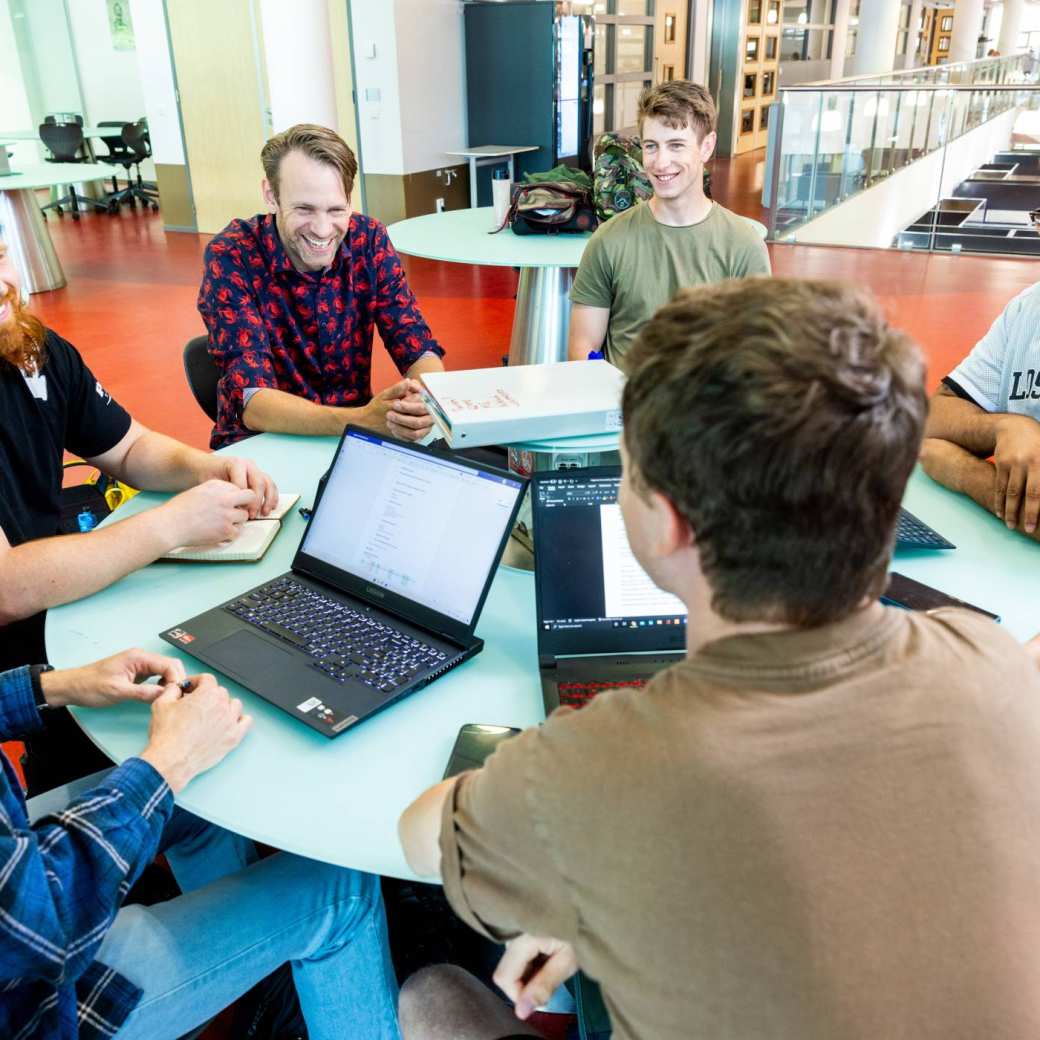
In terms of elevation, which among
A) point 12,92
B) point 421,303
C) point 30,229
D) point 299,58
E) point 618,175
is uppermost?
point 299,58

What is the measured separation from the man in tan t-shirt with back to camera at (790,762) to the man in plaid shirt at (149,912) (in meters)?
0.49

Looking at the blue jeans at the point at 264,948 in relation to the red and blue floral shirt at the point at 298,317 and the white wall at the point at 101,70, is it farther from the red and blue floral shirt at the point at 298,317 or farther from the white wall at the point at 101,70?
the white wall at the point at 101,70

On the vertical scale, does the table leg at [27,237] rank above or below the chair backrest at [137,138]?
below

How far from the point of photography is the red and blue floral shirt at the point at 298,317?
6.85ft

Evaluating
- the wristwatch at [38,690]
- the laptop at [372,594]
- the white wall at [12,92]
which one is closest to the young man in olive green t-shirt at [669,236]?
the laptop at [372,594]

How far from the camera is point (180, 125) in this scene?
8125 millimetres

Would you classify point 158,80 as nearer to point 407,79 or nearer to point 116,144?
point 116,144

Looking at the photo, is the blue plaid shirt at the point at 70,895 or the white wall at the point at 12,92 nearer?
the blue plaid shirt at the point at 70,895

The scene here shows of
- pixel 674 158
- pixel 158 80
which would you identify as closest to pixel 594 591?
pixel 674 158

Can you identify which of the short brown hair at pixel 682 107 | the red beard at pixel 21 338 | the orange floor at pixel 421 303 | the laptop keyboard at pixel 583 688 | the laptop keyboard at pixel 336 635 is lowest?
the orange floor at pixel 421 303

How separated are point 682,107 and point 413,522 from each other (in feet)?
6.51

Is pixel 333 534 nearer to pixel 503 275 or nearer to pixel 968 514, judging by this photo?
pixel 968 514

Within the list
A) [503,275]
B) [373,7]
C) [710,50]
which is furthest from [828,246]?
[710,50]

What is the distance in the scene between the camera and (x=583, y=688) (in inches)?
44.0
